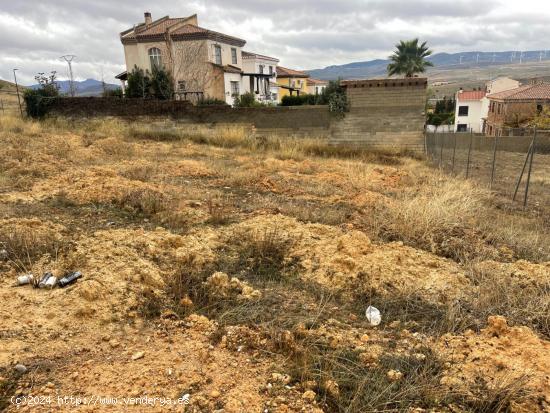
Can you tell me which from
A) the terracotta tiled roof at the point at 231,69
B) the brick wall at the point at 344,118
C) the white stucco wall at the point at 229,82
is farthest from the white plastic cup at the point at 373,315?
the terracotta tiled roof at the point at 231,69

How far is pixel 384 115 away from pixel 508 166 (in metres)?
6.38

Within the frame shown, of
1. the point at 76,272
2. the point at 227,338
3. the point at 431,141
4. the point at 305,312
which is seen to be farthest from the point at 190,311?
the point at 431,141

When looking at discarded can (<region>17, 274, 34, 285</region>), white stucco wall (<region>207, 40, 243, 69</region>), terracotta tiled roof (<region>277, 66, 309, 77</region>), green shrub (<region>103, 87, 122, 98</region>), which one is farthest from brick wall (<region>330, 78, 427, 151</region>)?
terracotta tiled roof (<region>277, 66, 309, 77</region>)

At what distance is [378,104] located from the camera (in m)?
14.0

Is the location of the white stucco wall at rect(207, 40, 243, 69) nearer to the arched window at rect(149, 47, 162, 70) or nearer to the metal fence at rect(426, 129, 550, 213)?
the arched window at rect(149, 47, 162, 70)

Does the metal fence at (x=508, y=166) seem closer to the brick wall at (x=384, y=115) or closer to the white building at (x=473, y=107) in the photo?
the brick wall at (x=384, y=115)

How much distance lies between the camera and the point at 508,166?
1598 centimetres

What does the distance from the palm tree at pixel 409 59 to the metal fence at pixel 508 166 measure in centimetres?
1888

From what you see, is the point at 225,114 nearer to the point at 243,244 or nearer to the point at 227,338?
the point at 243,244

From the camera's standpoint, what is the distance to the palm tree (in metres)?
45.6

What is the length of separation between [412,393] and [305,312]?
1.06m

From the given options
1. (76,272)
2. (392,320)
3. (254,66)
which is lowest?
(392,320)

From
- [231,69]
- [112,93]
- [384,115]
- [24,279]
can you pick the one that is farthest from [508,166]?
[231,69]

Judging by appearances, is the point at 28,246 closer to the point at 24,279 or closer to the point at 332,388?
the point at 24,279
